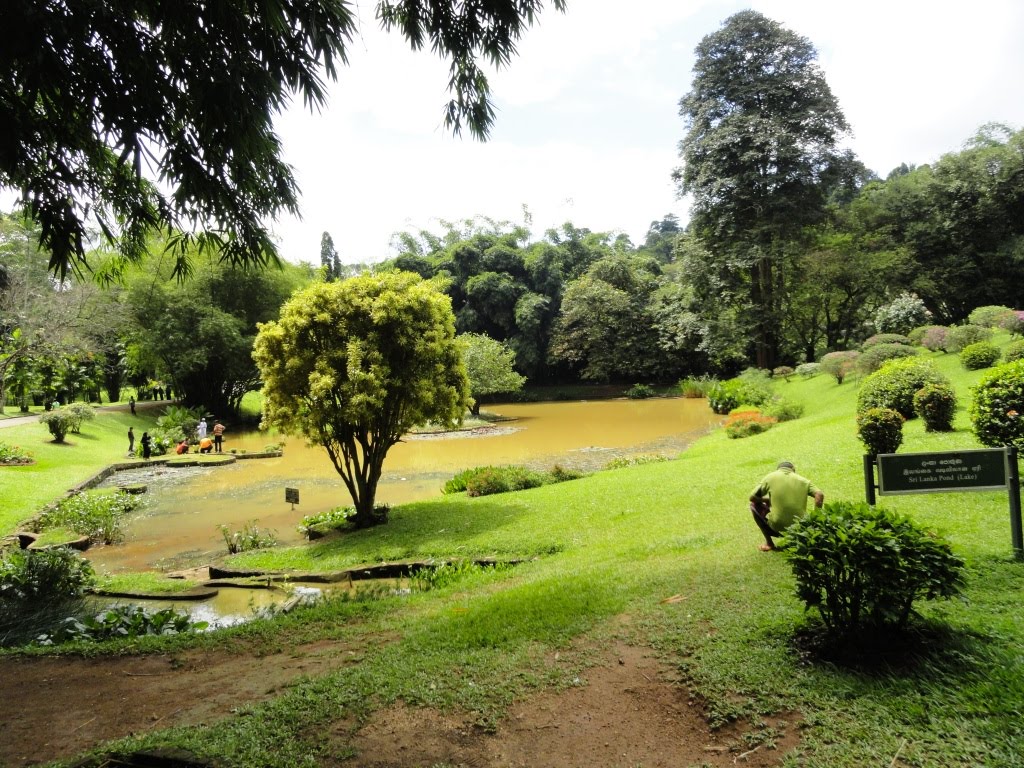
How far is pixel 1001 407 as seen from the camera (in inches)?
319

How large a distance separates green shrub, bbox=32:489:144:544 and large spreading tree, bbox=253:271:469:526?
13.3 ft

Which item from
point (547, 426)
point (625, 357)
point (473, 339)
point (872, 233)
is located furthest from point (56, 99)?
point (625, 357)

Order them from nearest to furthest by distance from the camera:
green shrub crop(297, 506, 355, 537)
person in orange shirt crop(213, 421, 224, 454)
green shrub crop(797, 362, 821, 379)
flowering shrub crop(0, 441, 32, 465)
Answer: green shrub crop(297, 506, 355, 537)
flowering shrub crop(0, 441, 32, 465)
person in orange shirt crop(213, 421, 224, 454)
green shrub crop(797, 362, 821, 379)

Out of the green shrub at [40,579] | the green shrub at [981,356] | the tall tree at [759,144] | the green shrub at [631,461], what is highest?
the tall tree at [759,144]

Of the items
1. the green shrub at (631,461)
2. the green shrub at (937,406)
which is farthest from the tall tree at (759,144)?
the green shrub at (937,406)

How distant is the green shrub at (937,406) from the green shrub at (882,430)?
2.00 metres

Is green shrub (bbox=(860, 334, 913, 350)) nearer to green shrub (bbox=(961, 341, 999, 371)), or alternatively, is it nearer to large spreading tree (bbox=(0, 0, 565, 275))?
green shrub (bbox=(961, 341, 999, 371))

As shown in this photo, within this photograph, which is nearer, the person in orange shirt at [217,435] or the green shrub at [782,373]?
the person in orange shirt at [217,435]

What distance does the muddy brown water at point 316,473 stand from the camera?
38.4 feet

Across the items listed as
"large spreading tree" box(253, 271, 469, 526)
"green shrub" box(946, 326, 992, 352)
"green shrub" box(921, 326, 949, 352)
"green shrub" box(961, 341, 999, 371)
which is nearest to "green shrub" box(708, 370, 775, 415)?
"green shrub" box(921, 326, 949, 352)

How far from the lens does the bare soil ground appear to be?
3.19 m

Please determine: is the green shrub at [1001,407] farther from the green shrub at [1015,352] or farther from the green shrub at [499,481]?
the green shrub at [499,481]

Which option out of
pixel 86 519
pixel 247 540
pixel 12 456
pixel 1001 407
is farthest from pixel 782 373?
pixel 12 456

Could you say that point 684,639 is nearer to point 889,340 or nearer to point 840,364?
point 889,340
